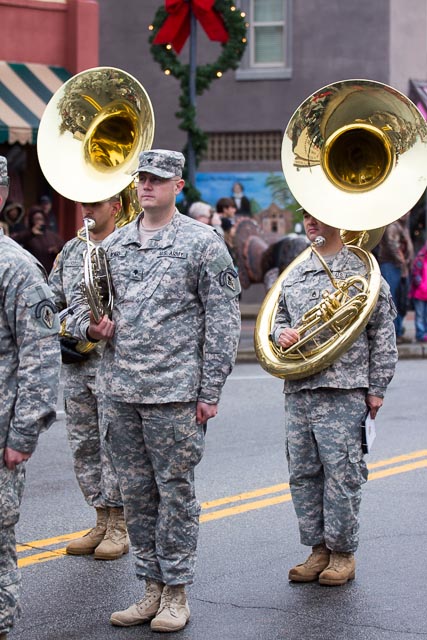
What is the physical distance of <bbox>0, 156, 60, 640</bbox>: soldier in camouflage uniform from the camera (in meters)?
4.88

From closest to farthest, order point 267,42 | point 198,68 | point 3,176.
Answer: point 3,176
point 198,68
point 267,42

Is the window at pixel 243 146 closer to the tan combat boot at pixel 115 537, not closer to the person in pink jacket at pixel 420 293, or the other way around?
the person in pink jacket at pixel 420 293

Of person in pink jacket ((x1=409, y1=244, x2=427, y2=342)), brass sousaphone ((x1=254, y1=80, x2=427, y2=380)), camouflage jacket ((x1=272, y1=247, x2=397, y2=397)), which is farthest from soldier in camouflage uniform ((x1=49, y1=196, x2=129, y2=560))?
person in pink jacket ((x1=409, y1=244, x2=427, y2=342))

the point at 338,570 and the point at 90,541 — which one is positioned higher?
the point at 338,570

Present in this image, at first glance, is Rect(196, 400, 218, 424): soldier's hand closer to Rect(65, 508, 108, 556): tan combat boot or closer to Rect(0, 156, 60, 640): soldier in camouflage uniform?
Rect(0, 156, 60, 640): soldier in camouflage uniform

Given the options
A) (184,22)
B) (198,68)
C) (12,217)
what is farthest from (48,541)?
(198,68)

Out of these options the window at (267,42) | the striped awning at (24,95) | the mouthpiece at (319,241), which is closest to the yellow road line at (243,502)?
the mouthpiece at (319,241)

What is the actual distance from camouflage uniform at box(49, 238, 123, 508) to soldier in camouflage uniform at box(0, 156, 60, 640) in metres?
1.70

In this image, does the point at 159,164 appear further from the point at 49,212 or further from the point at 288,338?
the point at 49,212

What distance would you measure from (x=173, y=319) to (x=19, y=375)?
943 millimetres

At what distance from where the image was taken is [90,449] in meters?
6.85

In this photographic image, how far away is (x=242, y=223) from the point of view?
67.5 ft

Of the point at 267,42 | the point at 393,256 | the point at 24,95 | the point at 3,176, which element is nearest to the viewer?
the point at 3,176

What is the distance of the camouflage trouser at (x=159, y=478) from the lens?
18.4 ft
